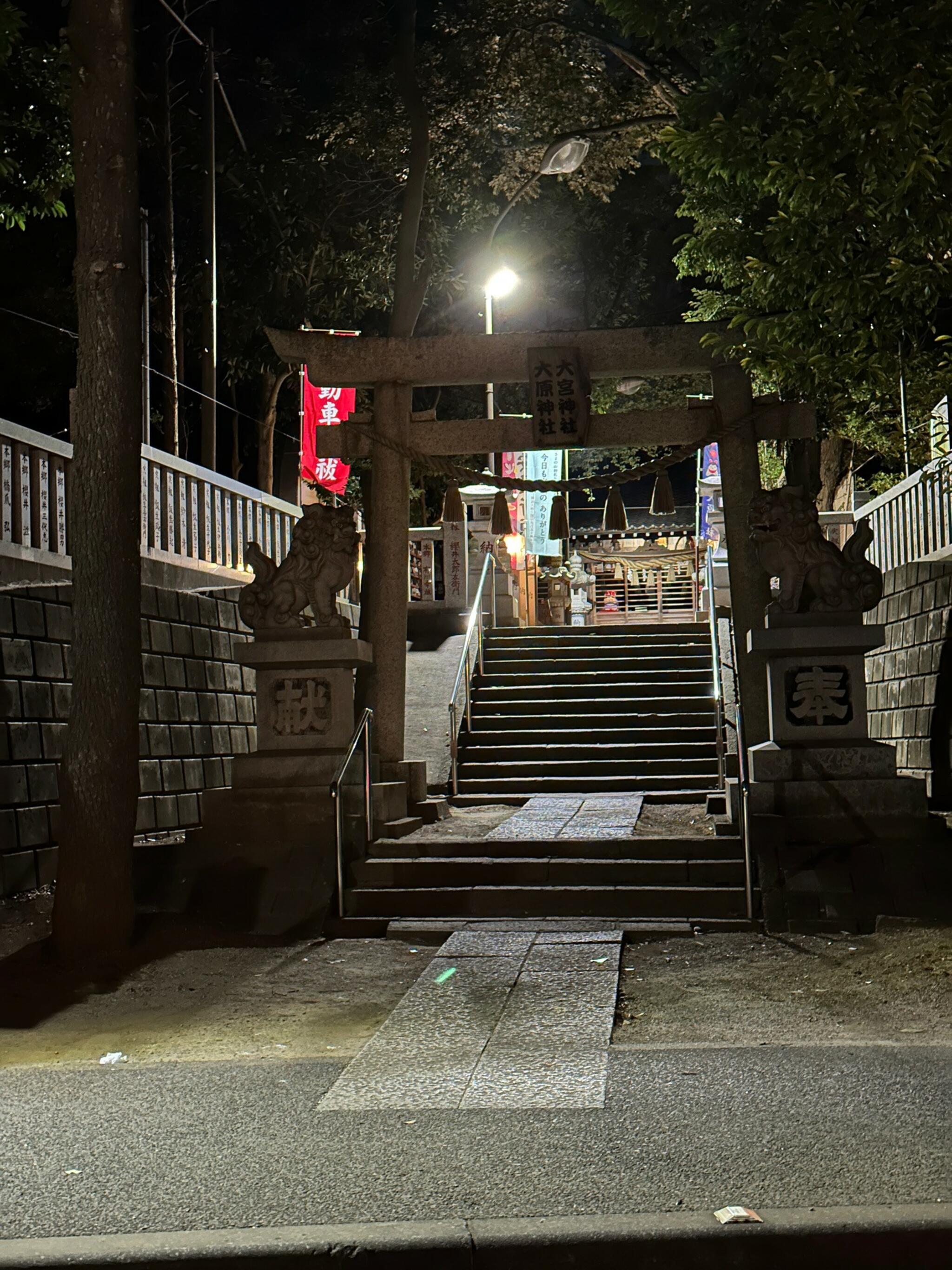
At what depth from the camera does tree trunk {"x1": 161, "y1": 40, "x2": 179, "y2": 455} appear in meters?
20.2

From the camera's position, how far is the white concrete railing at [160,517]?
413 inches

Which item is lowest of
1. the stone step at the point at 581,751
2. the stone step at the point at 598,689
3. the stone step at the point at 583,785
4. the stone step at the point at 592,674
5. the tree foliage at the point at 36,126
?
the stone step at the point at 583,785

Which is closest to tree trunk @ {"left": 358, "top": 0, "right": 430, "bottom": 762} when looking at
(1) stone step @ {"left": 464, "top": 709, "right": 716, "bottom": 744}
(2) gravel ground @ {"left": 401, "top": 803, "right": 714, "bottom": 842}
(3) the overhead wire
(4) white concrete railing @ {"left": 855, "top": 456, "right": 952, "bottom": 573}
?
(2) gravel ground @ {"left": 401, "top": 803, "right": 714, "bottom": 842}

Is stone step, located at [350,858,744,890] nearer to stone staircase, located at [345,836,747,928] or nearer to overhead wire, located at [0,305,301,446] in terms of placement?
stone staircase, located at [345,836,747,928]

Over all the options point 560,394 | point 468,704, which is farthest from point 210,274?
point 560,394

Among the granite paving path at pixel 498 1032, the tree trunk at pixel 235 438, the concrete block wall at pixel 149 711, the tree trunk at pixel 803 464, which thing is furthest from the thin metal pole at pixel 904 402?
the tree trunk at pixel 235 438

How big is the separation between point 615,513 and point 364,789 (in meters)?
4.25

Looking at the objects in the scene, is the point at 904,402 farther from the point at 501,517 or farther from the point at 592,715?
the point at 592,715

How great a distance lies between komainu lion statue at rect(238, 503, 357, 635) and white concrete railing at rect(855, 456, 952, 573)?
565 centimetres

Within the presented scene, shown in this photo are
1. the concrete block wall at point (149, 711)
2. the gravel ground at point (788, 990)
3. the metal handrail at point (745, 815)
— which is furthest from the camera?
the concrete block wall at point (149, 711)

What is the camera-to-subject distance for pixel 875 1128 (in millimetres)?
4277

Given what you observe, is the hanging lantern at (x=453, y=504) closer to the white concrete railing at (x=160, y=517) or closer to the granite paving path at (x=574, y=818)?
the white concrete railing at (x=160, y=517)

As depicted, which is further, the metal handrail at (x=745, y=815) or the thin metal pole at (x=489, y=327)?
A: the thin metal pole at (x=489, y=327)

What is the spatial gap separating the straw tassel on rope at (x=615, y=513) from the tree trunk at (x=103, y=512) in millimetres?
5646
